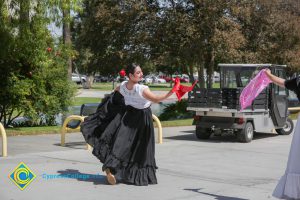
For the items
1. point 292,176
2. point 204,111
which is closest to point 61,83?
point 204,111

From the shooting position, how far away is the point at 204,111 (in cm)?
1385

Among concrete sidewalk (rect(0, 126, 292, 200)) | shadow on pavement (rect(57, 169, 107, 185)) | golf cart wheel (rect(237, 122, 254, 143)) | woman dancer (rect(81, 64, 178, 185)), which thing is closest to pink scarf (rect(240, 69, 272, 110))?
concrete sidewalk (rect(0, 126, 292, 200))

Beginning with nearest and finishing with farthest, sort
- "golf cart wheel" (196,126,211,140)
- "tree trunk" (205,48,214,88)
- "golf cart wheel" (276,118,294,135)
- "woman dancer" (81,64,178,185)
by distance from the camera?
"woman dancer" (81,64,178,185) → "golf cart wheel" (196,126,211,140) → "golf cart wheel" (276,118,294,135) → "tree trunk" (205,48,214,88)

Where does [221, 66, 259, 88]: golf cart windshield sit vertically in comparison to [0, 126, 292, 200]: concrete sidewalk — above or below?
above

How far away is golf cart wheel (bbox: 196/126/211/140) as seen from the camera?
14.3m

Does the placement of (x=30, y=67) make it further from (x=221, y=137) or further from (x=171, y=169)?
(x=171, y=169)

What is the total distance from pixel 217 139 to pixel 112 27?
11496mm

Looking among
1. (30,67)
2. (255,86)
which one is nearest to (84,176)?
(255,86)

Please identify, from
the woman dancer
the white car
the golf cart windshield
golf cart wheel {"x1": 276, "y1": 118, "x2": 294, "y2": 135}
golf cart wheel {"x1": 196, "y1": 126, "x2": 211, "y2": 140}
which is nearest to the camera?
the woman dancer

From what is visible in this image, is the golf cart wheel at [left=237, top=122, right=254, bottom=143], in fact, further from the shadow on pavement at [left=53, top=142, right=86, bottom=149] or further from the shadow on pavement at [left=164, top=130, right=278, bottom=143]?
the shadow on pavement at [left=53, top=142, right=86, bottom=149]

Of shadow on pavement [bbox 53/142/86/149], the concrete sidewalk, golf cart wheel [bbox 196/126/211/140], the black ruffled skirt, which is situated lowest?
the concrete sidewalk

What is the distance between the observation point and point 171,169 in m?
9.39

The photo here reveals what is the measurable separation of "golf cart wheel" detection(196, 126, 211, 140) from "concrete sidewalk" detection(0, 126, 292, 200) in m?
0.22

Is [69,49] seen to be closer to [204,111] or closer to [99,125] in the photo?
[204,111]
